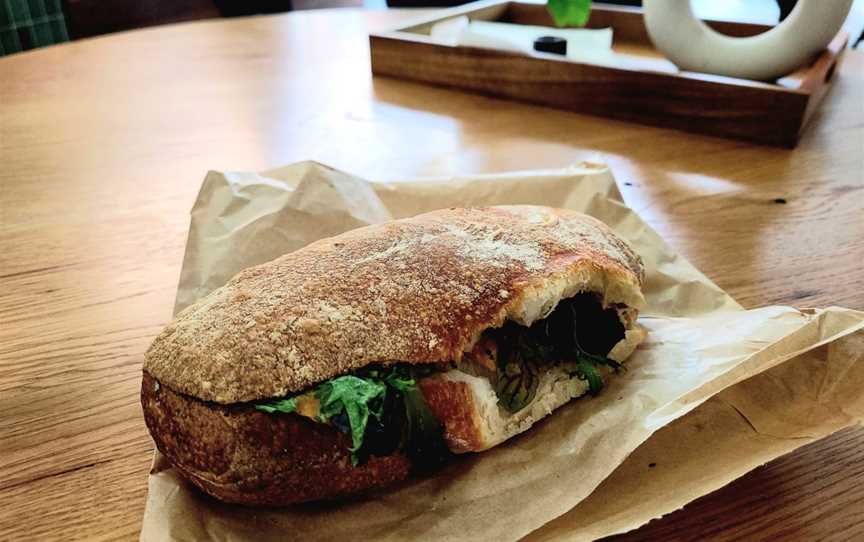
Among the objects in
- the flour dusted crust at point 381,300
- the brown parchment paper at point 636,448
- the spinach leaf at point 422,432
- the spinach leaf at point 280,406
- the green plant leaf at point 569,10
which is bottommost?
the brown parchment paper at point 636,448

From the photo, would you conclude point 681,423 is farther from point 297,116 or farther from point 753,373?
point 297,116

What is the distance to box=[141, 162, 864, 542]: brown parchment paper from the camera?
53cm

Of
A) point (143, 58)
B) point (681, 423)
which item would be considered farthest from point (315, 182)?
point (143, 58)

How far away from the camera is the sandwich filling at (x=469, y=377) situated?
52 cm

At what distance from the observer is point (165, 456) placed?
554 millimetres

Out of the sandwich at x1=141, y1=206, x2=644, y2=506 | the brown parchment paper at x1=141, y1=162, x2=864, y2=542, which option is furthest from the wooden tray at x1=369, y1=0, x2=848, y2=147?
the sandwich at x1=141, y1=206, x2=644, y2=506

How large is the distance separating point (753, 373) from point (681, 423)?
0.08 meters

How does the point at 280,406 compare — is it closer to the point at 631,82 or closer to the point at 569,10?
the point at 631,82

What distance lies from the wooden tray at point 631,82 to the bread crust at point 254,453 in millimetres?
953

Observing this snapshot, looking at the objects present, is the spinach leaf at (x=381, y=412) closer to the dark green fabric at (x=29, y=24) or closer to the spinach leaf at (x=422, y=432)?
the spinach leaf at (x=422, y=432)

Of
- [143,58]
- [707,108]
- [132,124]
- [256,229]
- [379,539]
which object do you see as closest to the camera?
[379,539]

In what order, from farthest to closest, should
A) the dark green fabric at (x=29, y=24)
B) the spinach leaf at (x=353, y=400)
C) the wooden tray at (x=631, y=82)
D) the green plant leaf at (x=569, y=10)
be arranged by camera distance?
the dark green fabric at (x=29, y=24) < the green plant leaf at (x=569, y=10) < the wooden tray at (x=631, y=82) < the spinach leaf at (x=353, y=400)

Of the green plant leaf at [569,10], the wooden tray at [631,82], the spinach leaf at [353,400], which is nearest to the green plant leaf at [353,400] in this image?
the spinach leaf at [353,400]

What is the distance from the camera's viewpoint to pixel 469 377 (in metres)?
0.58
